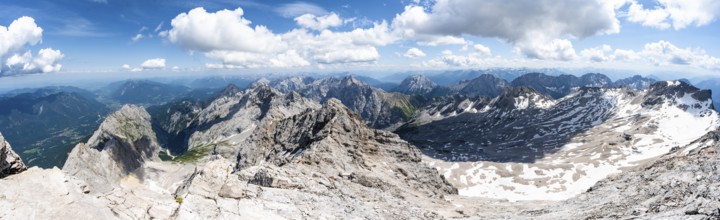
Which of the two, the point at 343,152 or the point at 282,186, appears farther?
the point at 343,152

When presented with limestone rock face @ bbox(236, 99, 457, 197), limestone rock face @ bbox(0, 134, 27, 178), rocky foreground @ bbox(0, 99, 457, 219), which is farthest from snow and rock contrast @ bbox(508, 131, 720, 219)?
limestone rock face @ bbox(0, 134, 27, 178)

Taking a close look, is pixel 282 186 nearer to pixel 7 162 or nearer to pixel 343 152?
pixel 7 162

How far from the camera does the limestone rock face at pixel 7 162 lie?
84.3 ft

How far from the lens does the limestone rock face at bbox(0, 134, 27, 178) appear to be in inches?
1012

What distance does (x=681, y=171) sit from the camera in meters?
50.6

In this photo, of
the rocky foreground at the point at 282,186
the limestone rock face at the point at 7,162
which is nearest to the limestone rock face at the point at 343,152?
the rocky foreground at the point at 282,186

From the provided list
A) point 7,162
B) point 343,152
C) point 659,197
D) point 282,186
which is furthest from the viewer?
point 343,152

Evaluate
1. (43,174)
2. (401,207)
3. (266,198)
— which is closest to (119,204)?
(43,174)

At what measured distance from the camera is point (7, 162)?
85.3 feet

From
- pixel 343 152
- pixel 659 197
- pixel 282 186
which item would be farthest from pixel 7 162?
pixel 343 152

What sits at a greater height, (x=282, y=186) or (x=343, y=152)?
(x=282, y=186)

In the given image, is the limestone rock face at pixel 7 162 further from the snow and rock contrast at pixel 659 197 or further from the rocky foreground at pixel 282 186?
the snow and rock contrast at pixel 659 197

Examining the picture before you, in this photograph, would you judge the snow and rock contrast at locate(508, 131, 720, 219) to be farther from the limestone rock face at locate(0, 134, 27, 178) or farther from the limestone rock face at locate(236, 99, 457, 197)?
the limestone rock face at locate(0, 134, 27, 178)

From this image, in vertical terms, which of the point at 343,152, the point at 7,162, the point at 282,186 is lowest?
the point at 343,152
